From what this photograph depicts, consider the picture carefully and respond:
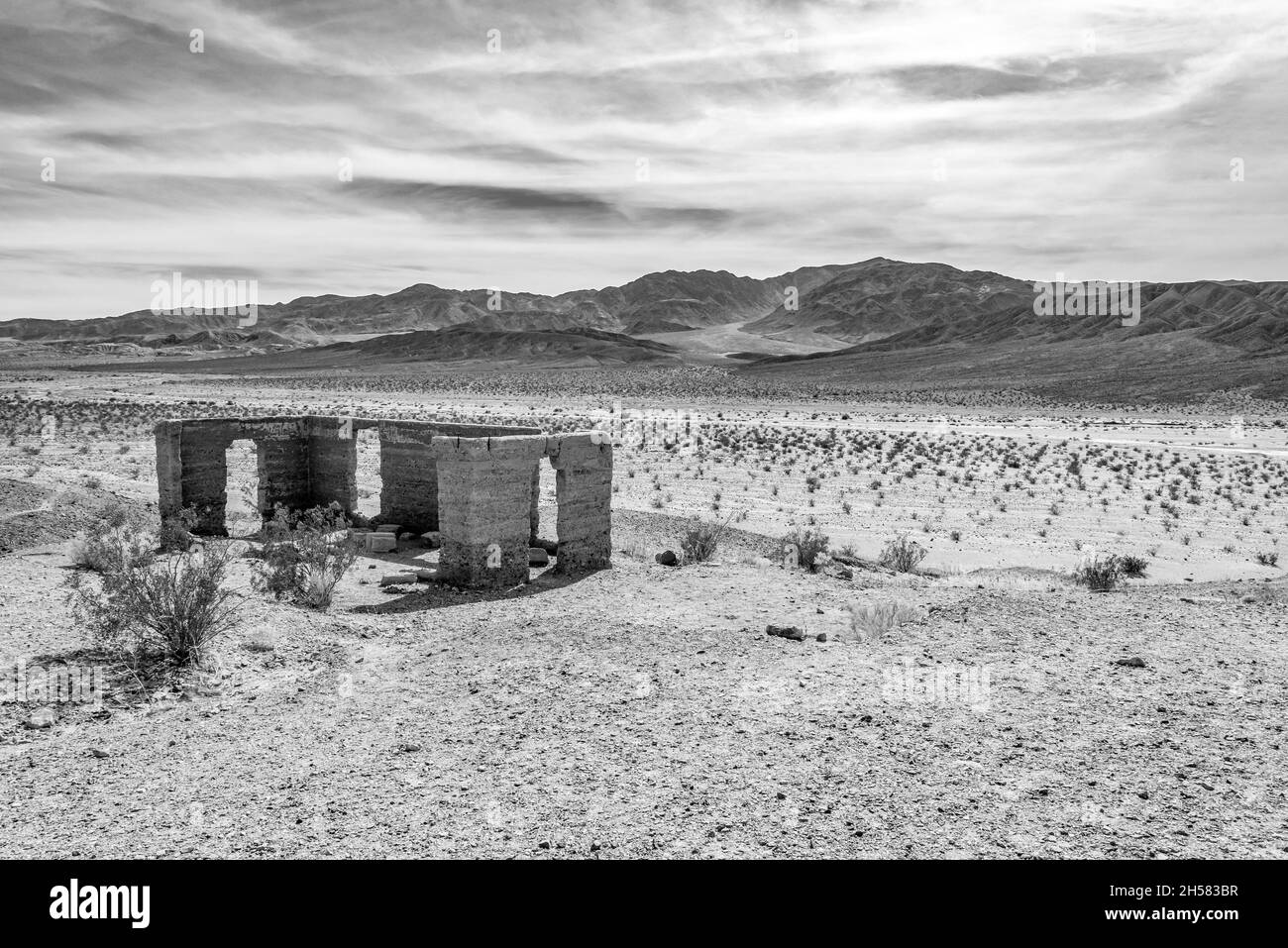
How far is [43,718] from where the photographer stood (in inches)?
287

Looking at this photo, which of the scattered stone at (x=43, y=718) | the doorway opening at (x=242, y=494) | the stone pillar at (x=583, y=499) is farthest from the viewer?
the doorway opening at (x=242, y=494)

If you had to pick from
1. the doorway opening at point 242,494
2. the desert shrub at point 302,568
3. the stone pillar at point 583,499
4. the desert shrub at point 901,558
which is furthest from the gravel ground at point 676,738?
the doorway opening at point 242,494

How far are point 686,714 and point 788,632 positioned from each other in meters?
2.52

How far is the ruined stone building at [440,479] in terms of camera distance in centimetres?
1221

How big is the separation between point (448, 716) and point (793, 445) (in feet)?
85.7

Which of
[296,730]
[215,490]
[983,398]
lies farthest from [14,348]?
[296,730]

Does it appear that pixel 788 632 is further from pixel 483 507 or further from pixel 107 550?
pixel 107 550

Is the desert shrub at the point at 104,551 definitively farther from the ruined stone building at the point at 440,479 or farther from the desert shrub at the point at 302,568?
the ruined stone building at the point at 440,479

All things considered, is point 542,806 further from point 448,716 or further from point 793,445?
point 793,445

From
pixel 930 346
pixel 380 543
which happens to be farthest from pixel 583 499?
pixel 930 346

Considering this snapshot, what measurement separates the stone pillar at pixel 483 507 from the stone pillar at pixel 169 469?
250 inches

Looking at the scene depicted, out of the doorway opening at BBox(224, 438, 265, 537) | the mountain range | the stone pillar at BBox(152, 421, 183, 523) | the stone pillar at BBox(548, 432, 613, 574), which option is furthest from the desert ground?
the mountain range

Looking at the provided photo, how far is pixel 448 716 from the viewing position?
7.44 m

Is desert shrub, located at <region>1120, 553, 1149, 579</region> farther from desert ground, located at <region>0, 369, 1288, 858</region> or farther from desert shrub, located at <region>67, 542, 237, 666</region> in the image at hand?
desert shrub, located at <region>67, 542, 237, 666</region>
